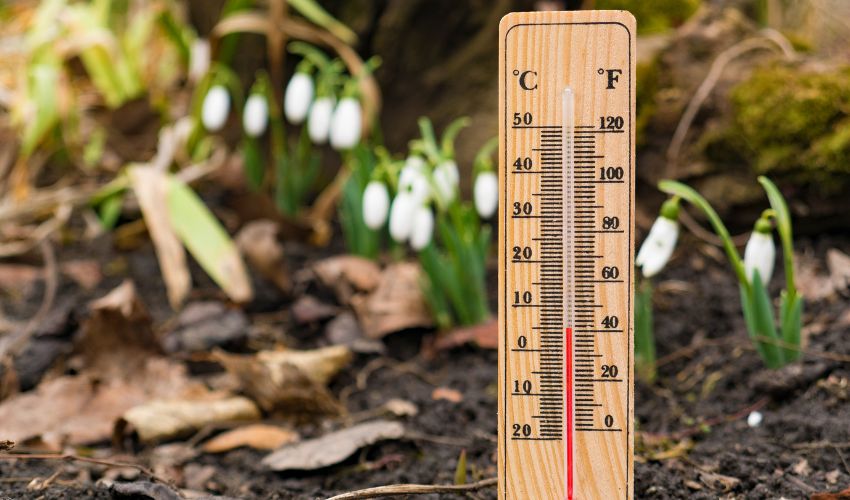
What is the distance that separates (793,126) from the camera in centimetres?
319

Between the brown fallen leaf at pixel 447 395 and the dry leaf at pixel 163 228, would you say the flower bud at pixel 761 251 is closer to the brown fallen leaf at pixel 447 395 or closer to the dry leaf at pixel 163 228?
the brown fallen leaf at pixel 447 395

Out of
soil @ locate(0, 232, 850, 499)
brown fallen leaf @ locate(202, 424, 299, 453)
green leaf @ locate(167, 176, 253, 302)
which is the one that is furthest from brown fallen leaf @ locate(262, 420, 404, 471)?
green leaf @ locate(167, 176, 253, 302)

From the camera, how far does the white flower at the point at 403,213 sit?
118 inches

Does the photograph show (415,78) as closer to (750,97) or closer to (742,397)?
(750,97)

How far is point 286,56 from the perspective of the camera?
14.5 feet

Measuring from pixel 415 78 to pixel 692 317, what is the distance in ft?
5.90

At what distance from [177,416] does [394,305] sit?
36.1 inches

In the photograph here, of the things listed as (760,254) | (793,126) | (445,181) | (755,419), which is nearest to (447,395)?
(445,181)

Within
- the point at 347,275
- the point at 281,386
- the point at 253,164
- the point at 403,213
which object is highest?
the point at 253,164

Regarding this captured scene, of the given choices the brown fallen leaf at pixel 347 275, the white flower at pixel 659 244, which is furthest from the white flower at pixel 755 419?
the brown fallen leaf at pixel 347 275

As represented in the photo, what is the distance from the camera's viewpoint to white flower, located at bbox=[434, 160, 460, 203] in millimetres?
2993

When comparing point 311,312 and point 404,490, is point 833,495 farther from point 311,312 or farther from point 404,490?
point 311,312

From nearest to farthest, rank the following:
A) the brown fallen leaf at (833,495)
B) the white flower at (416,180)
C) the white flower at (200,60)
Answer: the brown fallen leaf at (833,495), the white flower at (416,180), the white flower at (200,60)

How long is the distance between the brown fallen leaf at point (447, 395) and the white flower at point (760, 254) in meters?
0.89
